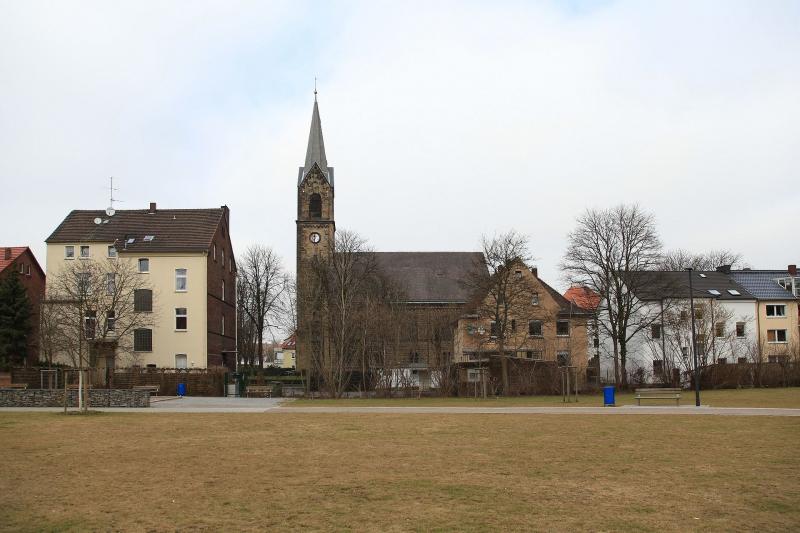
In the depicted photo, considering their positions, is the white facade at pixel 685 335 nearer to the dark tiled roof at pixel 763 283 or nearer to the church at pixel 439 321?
the dark tiled roof at pixel 763 283

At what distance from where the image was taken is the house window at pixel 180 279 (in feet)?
183

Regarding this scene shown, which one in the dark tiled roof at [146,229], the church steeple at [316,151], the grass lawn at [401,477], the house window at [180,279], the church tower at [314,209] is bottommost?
the grass lawn at [401,477]

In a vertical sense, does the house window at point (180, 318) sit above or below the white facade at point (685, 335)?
above

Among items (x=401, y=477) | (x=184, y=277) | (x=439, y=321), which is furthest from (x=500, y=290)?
(x=401, y=477)

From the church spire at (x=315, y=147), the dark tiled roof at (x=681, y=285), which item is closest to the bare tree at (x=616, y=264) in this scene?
the dark tiled roof at (x=681, y=285)

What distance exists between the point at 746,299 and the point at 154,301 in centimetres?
5172

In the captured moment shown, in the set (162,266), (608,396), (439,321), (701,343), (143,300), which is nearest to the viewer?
(608,396)

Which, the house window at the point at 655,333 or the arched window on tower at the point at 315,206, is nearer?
the house window at the point at 655,333

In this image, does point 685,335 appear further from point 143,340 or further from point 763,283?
point 143,340

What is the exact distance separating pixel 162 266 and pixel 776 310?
54.8 metres

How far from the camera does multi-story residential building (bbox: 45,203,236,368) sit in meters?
54.9

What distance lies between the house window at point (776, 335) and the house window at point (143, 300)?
178 ft

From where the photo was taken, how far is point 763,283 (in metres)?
70.2

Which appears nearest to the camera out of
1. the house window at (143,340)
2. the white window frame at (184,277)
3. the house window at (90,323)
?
the house window at (90,323)
